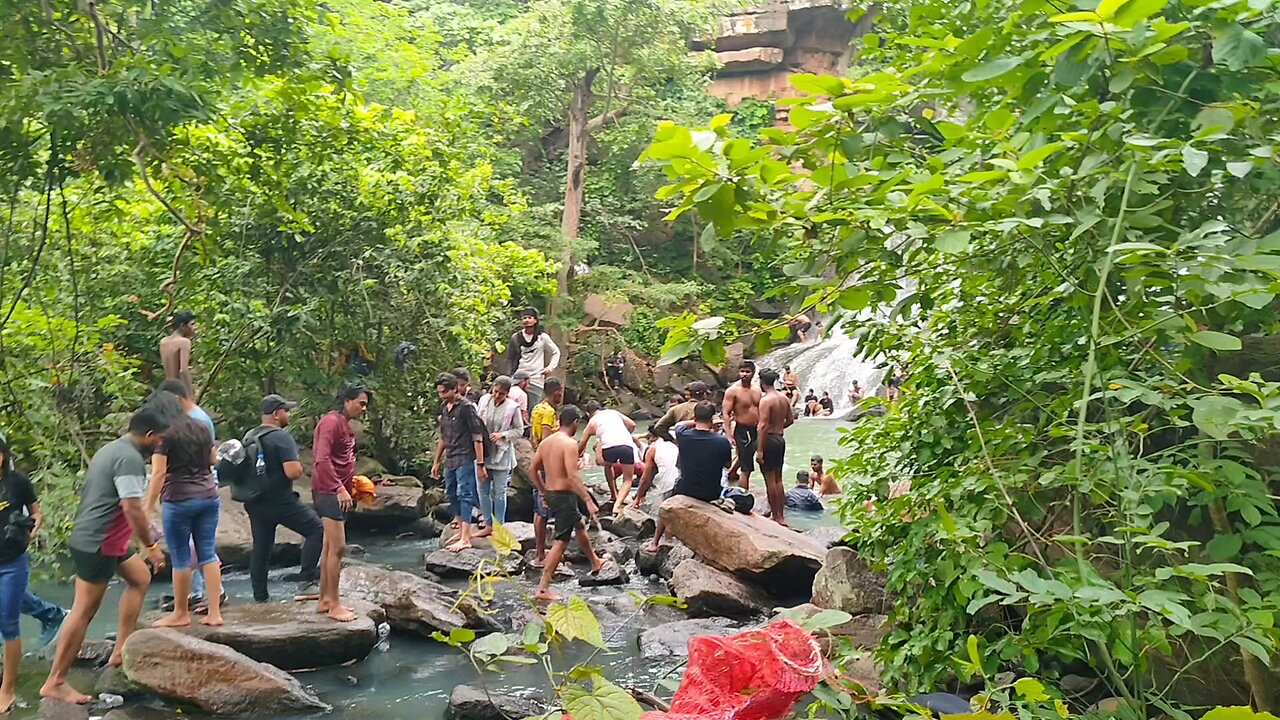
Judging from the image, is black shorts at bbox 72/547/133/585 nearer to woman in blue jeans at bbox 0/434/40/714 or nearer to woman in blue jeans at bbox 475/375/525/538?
woman in blue jeans at bbox 0/434/40/714

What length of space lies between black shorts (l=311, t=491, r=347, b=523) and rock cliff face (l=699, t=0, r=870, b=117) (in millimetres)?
25454

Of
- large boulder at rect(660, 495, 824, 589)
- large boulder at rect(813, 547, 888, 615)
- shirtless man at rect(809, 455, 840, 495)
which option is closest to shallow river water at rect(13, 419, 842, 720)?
large boulder at rect(660, 495, 824, 589)

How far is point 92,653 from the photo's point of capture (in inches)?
252

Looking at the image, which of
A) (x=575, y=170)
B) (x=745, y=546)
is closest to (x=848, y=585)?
(x=745, y=546)

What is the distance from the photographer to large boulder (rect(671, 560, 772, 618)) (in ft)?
24.8

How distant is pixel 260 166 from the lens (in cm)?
643

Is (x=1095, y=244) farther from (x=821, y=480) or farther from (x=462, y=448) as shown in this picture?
(x=821, y=480)

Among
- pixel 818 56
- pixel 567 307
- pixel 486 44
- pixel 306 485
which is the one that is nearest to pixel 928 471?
pixel 306 485

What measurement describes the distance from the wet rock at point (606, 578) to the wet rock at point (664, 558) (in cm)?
26

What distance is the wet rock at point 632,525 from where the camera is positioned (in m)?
10.7

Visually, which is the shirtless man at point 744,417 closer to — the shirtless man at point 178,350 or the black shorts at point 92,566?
the shirtless man at point 178,350

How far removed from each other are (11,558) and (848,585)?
5244 millimetres

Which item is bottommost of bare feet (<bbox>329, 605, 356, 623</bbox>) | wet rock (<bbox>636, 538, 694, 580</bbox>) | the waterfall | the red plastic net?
the waterfall

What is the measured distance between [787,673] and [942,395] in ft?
7.45
